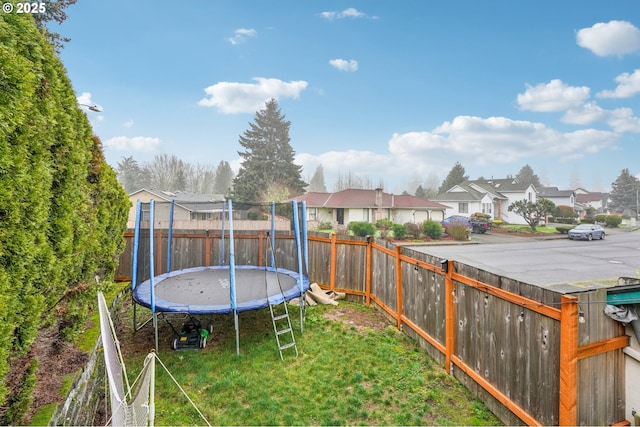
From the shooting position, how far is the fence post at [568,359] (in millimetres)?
2211

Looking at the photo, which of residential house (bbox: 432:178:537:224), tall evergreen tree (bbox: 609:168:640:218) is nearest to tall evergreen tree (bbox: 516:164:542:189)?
tall evergreen tree (bbox: 609:168:640:218)

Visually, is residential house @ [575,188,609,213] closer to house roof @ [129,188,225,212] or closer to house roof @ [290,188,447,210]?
house roof @ [290,188,447,210]

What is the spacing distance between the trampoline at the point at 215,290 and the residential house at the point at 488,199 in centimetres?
2772

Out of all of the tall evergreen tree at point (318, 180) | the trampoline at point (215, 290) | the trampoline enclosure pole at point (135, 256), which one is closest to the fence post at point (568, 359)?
the trampoline at point (215, 290)

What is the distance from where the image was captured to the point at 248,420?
9.83 feet

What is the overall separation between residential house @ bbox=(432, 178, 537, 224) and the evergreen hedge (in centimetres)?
3120

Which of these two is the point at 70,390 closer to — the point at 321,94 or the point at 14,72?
the point at 14,72

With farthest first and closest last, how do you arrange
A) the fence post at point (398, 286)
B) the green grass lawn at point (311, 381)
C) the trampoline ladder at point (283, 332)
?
the fence post at point (398, 286), the trampoline ladder at point (283, 332), the green grass lawn at point (311, 381)

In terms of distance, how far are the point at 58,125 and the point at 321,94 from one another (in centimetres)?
2033

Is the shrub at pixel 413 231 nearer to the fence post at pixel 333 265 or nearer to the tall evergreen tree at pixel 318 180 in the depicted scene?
the fence post at pixel 333 265

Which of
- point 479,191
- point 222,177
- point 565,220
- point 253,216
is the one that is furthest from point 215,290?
point 222,177

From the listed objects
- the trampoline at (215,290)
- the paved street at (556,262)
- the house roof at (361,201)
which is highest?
the house roof at (361,201)

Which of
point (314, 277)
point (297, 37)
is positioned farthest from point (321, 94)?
point (314, 277)

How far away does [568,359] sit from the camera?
2.24 metres
